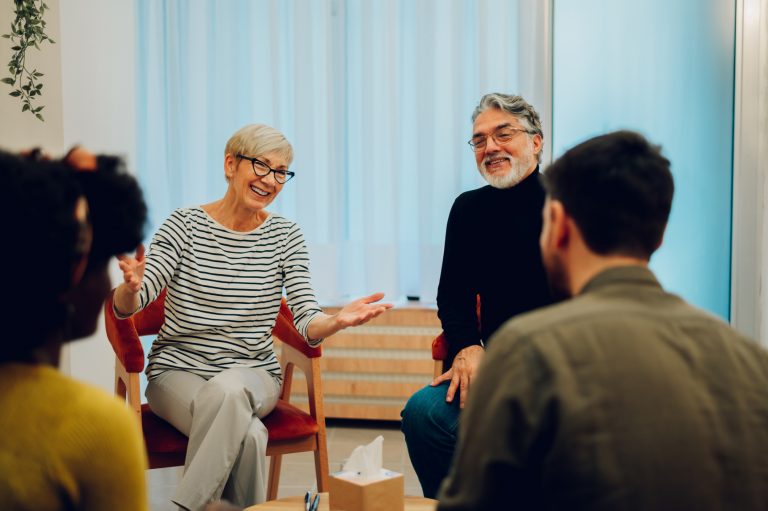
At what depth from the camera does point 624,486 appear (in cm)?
89

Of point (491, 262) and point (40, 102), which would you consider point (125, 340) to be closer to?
point (491, 262)

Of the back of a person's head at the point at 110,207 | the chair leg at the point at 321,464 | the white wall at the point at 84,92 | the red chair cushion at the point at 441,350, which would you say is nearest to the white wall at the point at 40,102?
the white wall at the point at 84,92

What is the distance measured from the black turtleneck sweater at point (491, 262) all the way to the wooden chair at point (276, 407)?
49 centimetres

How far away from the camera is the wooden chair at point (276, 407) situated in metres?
2.29

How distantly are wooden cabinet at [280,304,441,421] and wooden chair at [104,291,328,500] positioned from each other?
3.92 feet

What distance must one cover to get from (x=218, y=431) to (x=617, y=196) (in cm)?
→ 152

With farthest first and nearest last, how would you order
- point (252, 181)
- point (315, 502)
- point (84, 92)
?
point (84, 92) → point (252, 181) → point (315, 502)

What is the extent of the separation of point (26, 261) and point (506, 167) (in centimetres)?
189

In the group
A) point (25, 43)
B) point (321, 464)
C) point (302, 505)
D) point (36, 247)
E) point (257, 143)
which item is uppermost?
point (25, 43)

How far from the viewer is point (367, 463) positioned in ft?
5.99

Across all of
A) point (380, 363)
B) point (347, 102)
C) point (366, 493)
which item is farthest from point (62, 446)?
point (347, 102)

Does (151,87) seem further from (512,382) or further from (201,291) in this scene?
(512,382)

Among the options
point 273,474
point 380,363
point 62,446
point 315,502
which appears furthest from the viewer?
point 380,363

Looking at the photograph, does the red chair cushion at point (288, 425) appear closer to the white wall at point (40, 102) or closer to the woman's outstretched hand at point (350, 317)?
the woman's outstretched hand at point (350, 317)
